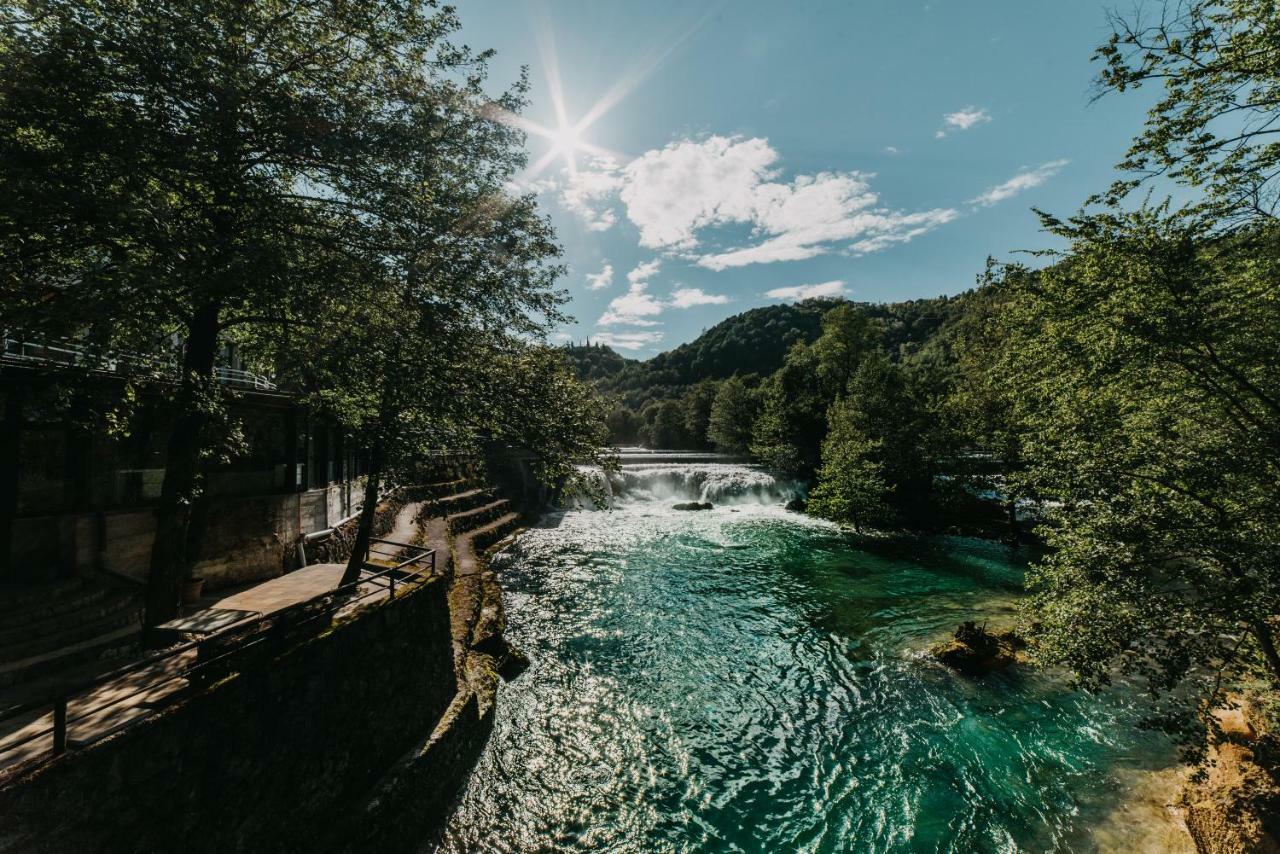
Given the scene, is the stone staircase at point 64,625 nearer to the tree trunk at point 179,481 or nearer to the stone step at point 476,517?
the tree trunk at point 179,481

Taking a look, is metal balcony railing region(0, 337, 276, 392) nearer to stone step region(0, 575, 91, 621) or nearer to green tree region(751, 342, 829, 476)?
stone step region(0, 575, 91, 621)

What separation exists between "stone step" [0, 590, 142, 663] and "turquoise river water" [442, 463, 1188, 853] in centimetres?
716

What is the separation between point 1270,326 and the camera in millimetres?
6922

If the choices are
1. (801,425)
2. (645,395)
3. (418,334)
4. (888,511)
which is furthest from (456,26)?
(645,395)

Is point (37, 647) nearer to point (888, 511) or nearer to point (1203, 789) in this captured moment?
point (1203, 789)

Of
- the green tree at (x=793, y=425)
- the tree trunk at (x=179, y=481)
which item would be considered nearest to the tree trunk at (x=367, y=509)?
the tree trunk at (x=179, y=481)

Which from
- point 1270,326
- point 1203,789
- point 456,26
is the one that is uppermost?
point 456,26

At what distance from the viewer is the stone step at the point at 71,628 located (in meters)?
7.18

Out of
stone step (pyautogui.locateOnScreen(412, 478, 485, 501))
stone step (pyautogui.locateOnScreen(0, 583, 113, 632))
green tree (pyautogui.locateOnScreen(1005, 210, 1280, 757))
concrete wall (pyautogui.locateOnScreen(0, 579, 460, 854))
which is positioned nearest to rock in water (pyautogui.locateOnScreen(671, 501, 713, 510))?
stone step (pyautogui.locateOnScreen(412, 478, 485, 501))

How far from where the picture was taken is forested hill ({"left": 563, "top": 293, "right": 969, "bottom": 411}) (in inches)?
4318

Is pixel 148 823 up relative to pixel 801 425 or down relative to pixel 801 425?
down

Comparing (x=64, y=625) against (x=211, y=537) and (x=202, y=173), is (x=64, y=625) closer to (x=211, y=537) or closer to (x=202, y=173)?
Answer: (x=211, y=537)

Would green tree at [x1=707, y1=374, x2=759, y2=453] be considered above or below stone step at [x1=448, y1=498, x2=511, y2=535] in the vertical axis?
above

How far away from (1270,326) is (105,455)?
21.1 m
